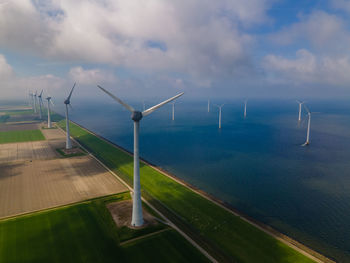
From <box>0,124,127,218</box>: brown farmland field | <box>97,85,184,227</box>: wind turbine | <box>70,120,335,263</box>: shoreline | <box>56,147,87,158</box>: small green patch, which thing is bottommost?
<box>70,120,335,263</box>: shoreline

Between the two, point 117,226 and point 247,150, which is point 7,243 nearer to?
point 117,226

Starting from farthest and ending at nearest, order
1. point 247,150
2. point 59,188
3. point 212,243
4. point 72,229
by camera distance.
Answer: point 247,150
point 59,188
point 72,229
point 212,243

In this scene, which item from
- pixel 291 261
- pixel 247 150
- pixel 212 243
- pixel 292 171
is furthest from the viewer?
pixel 247 150

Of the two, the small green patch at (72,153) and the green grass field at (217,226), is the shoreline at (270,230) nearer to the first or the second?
the green grass field at (217,226)

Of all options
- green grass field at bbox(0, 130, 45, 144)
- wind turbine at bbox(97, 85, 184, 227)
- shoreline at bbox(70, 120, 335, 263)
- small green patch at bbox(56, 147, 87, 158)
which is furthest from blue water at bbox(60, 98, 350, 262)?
green grass field at bbox(0, 130, 45, 144)

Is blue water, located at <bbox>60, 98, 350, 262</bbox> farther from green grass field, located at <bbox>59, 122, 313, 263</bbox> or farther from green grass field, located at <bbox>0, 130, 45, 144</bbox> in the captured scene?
green grass field, located at <bbox>0, 130, 45, 144</bbox>

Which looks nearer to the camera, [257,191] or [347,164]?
[257,191]

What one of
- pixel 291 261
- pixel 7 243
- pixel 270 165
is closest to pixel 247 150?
pixel 270 165
